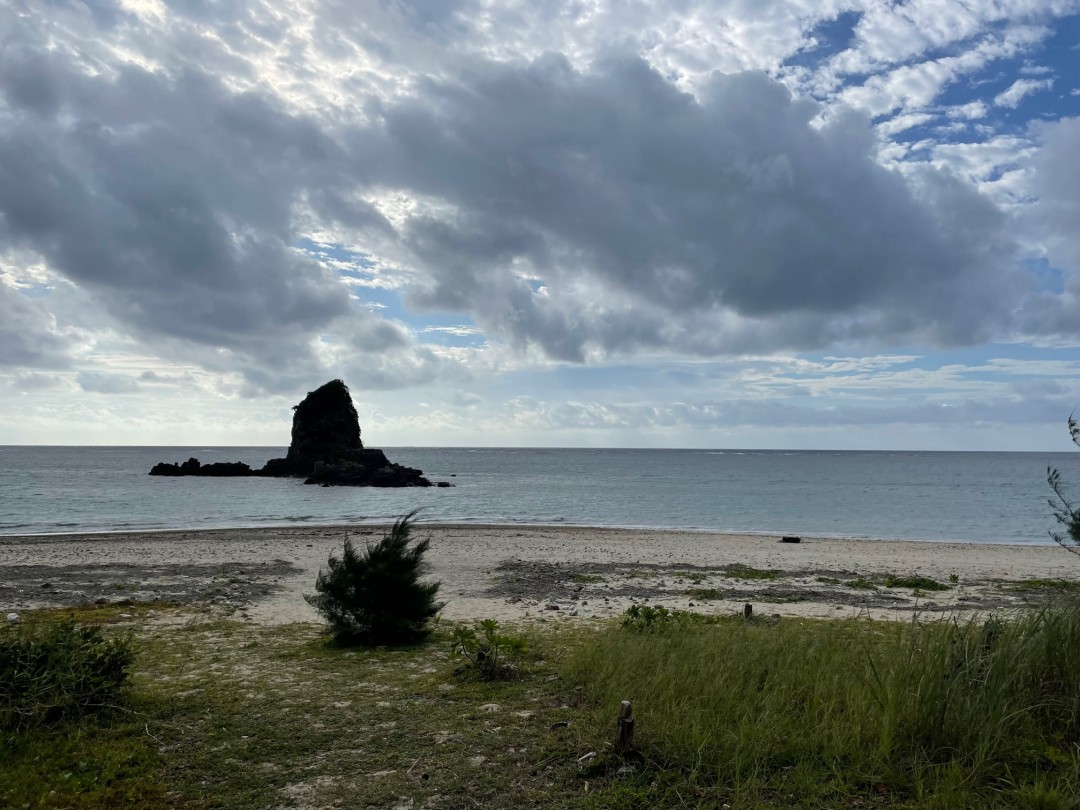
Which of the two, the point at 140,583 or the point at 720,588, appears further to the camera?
the point at 720,588

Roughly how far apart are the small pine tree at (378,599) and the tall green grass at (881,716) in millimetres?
3759

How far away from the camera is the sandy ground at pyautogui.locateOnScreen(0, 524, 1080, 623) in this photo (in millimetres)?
14375

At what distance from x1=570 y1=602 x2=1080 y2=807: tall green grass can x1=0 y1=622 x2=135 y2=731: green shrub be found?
4.41m

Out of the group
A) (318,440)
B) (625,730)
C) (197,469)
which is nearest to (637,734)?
(625,730)

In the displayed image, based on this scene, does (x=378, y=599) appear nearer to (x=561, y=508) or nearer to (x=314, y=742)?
(x=314, y=742)

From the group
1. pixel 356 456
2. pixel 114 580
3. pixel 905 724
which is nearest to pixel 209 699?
pixel 905 724

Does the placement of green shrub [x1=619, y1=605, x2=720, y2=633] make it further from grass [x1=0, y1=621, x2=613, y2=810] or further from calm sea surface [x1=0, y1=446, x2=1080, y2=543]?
calm sea surface [x1=0, y1=446, x2=1080, y2=543]

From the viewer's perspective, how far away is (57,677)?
6207mm

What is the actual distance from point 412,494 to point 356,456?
27.7 m

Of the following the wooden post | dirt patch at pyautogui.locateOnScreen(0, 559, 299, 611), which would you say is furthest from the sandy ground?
the wooden post

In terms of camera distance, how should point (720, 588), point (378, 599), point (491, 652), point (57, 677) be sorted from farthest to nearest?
point (720, 588)
point (378, 599)
point (491, 652)
point (57, 677)

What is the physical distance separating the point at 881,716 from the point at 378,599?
6.47 m

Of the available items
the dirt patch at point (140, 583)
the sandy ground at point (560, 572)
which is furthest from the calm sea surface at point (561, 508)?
the dirt patch at point (140, 583)

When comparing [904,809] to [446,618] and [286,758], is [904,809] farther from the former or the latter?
[446,618]
